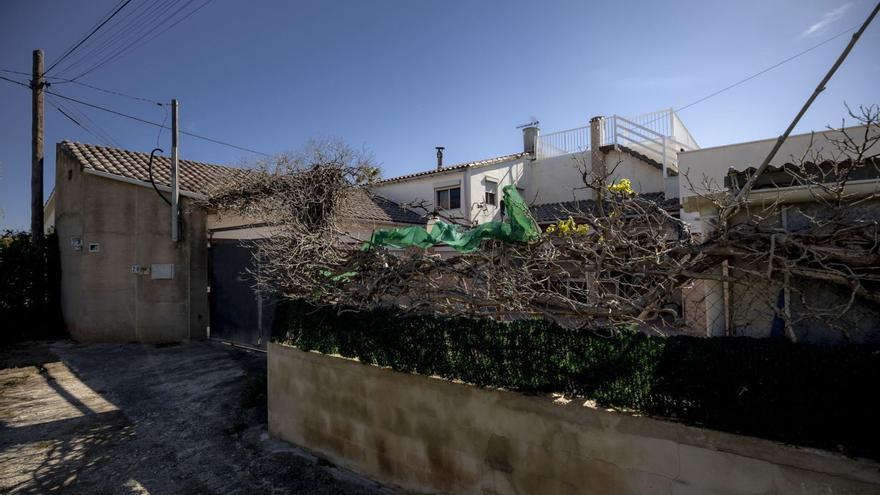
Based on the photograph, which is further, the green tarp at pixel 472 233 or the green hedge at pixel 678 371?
the green tarp at pixel 472 233

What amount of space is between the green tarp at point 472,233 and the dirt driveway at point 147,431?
2.87m

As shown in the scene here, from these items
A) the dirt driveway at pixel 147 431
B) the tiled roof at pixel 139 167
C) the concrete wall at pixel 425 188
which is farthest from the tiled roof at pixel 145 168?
the dirt driveway at pixel 147 431

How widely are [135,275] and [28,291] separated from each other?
372cm

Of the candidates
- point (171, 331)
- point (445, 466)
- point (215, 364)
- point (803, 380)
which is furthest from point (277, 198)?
point (803, 380)

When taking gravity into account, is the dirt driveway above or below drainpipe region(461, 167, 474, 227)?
below

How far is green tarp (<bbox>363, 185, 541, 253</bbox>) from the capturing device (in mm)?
4992

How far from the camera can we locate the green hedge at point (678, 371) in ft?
9.12

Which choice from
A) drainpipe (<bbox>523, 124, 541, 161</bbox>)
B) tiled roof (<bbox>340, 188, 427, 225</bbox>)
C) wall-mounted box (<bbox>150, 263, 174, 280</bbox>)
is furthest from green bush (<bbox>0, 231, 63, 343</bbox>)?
drainpipe (<bbox>523, 124, 541, 161</bbox>)

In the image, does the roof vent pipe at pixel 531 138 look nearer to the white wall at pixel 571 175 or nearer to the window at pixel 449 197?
the white wall at pixel 571 175

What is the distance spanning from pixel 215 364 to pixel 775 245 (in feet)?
30.9

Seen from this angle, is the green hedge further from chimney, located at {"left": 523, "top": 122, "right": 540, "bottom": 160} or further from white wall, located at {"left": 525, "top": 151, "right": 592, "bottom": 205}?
chimney, located at {"left": 523, "top": 122, "right": 540, "bottom": 160}

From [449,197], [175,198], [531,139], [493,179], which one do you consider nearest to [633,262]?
[175,198]

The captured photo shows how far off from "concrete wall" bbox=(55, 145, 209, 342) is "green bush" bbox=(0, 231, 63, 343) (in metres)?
1.41

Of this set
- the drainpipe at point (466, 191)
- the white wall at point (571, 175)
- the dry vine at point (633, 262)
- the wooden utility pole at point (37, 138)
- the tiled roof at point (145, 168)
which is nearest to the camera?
the dry vine at point (633, 262)
